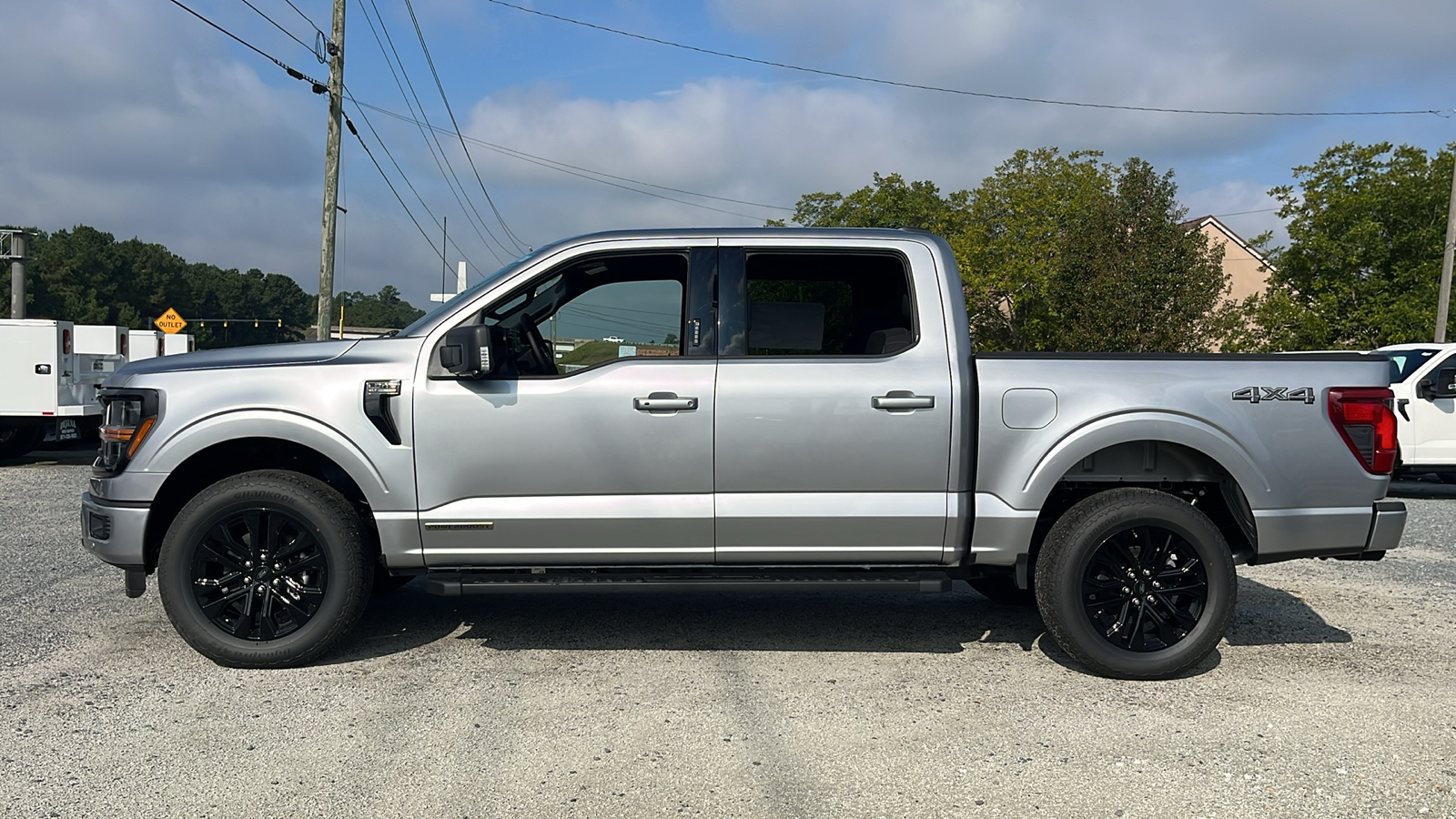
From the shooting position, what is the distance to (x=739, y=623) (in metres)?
5.68

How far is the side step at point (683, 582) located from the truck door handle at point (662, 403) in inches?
30.6

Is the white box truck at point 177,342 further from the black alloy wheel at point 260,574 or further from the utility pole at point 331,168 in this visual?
the black alloy wheel at point 260,574

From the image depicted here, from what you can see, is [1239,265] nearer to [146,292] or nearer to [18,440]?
[18,440]

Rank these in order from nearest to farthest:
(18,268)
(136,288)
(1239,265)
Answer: (18,268), (1239,265), (136,288)

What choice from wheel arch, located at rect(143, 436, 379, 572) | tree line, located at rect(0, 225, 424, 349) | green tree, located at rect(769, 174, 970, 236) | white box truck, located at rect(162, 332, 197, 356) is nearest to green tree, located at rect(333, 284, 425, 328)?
tree line, located at rect(0, 225, 424, 349)

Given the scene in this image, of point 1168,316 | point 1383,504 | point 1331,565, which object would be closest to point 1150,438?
point 1383,504

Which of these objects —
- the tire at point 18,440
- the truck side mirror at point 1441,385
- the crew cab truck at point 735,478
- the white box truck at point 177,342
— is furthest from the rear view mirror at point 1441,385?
the white box truck at point 177,342

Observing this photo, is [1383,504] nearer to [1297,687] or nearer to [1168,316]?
[1297,687]

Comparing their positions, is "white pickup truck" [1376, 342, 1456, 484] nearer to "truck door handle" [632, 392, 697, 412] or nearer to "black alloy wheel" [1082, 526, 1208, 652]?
"black alloy wheel" [1082, 526, 1208, 652]

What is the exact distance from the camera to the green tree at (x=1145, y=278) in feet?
80.8

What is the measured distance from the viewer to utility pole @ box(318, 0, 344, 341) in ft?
64.8

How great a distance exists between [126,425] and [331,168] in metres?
16.5

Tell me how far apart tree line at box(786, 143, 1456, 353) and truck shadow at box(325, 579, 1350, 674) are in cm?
1666

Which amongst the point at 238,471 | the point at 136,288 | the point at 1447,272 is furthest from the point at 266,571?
the point at 136,288
